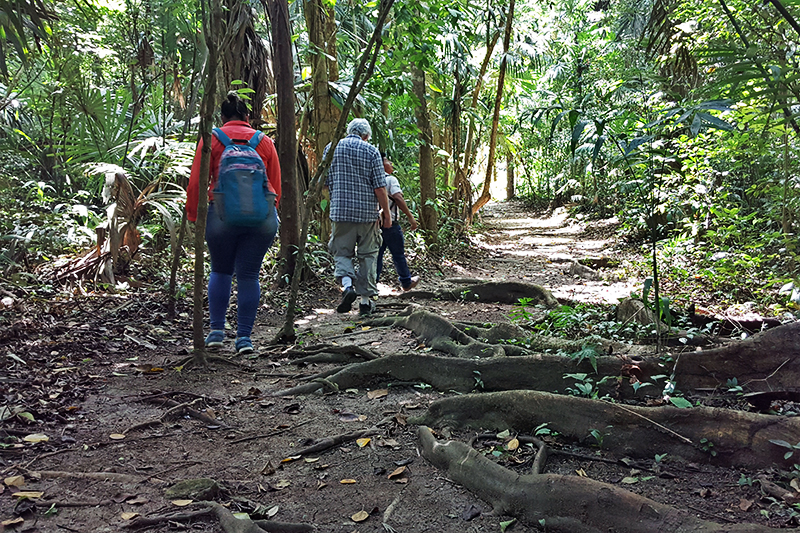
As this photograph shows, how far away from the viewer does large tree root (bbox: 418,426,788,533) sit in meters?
1.87

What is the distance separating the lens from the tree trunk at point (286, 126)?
21.3 feet

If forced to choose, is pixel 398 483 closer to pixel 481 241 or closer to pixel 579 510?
pixel 579 510

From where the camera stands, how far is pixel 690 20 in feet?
26.9

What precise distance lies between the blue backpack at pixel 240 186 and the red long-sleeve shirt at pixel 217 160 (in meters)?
0.06

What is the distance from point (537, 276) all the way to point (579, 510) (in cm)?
796

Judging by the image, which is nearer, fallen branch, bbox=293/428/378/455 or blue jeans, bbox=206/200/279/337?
fallen branch, bbox=293/428/378/455

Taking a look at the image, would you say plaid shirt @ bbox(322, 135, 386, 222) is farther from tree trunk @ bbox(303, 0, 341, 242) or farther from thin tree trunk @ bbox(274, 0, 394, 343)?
tree trunk @ bbox(303, 0, 341, 242)

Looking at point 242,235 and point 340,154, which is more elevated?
point 340,154

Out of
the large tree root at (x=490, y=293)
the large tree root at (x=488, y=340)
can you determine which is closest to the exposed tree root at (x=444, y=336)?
the large tree root at (x=488, y=340)

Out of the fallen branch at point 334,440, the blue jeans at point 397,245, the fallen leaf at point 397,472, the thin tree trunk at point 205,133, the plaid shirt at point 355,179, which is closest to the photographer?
the fallen leaf at point 397,472

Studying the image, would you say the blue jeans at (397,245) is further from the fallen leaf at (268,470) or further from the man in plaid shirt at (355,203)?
the fallen leaf at (268,470)

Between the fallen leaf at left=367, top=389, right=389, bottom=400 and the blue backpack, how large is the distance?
159 cm

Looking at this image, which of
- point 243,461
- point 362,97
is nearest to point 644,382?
point 243,461

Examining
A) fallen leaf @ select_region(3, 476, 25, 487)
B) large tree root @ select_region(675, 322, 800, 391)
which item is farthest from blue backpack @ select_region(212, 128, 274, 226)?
large tree root @ select_region(675, 322, 800, 391)
